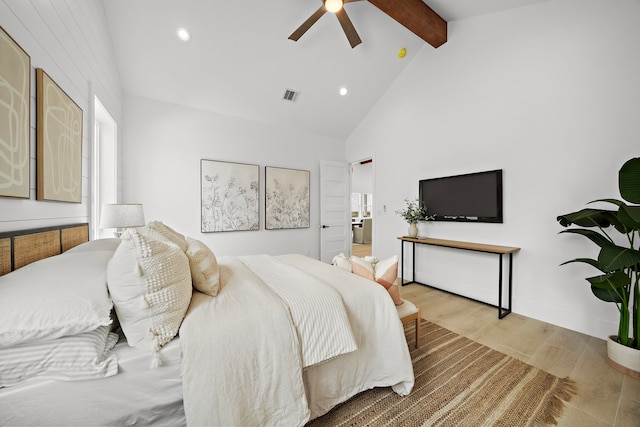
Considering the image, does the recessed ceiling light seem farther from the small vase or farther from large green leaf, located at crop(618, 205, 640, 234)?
large green leaf, located at crop(618, 205, 640, 234)

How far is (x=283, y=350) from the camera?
1181 millimetres

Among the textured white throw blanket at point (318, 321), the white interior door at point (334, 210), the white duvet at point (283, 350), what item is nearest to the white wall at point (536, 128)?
the white interior door at point (334, 210)

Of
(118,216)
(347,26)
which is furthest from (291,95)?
(118,216)

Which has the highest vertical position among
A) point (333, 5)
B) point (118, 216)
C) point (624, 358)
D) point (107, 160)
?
point (333, 5)

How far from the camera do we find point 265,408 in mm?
1140

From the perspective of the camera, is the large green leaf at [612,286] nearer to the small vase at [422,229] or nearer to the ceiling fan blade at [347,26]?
the small vase at [422,229]

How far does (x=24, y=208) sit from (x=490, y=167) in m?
4.15

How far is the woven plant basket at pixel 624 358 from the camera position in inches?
68.9

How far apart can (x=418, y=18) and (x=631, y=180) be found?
109 inches

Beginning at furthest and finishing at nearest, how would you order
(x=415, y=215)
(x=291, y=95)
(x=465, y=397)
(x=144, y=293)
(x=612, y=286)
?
(x=291, y=95), (x=415, y=215), (x=612, y=286), (x=465, y=397), (x=144, y=293)

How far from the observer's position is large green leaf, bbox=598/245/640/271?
1.65 metres

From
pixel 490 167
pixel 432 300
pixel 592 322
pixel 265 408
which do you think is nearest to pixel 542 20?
pixel 490 167

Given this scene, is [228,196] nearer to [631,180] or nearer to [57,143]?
[57,143]

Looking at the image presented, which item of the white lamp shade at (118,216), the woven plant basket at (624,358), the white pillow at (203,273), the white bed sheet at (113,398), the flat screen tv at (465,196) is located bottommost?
the woven plant basket at (624,358)
